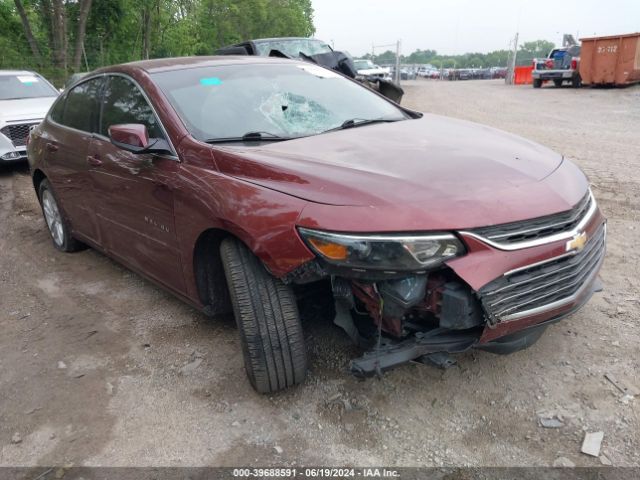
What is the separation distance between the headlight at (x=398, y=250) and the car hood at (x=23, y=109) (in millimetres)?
8234

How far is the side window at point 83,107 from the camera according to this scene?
3.95 meters

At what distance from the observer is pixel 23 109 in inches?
347

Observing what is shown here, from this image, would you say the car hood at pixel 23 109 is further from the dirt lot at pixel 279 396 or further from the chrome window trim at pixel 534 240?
the chrome window trim at pixel 534 240

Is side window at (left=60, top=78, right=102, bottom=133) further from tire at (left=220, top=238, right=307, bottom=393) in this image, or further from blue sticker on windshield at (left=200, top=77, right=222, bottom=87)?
tire at (left=220, top=238, right=307, bottom=393)

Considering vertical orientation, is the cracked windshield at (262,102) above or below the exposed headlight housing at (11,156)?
above

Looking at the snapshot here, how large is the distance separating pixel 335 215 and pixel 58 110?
350 cm

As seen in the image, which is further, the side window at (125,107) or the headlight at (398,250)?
the side window at (125,107)

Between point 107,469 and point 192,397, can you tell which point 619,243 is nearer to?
point 192,397

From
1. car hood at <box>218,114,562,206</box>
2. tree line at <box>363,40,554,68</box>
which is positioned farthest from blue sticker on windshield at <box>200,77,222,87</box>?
tree line at <box>363,40,554,68</box>

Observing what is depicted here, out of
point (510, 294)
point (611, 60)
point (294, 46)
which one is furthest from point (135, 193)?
point (611, 60)

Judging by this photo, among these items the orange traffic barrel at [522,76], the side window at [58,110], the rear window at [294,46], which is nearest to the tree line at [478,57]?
the orange traffic barrel at [522,76]

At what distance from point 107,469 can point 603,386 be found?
2379 mm

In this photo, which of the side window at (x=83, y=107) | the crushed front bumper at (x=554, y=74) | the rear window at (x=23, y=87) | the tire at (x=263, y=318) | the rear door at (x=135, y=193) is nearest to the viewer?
the tire at (x=263, y=318)

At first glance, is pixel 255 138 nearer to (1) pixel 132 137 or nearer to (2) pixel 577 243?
(1) pixel 132 137
